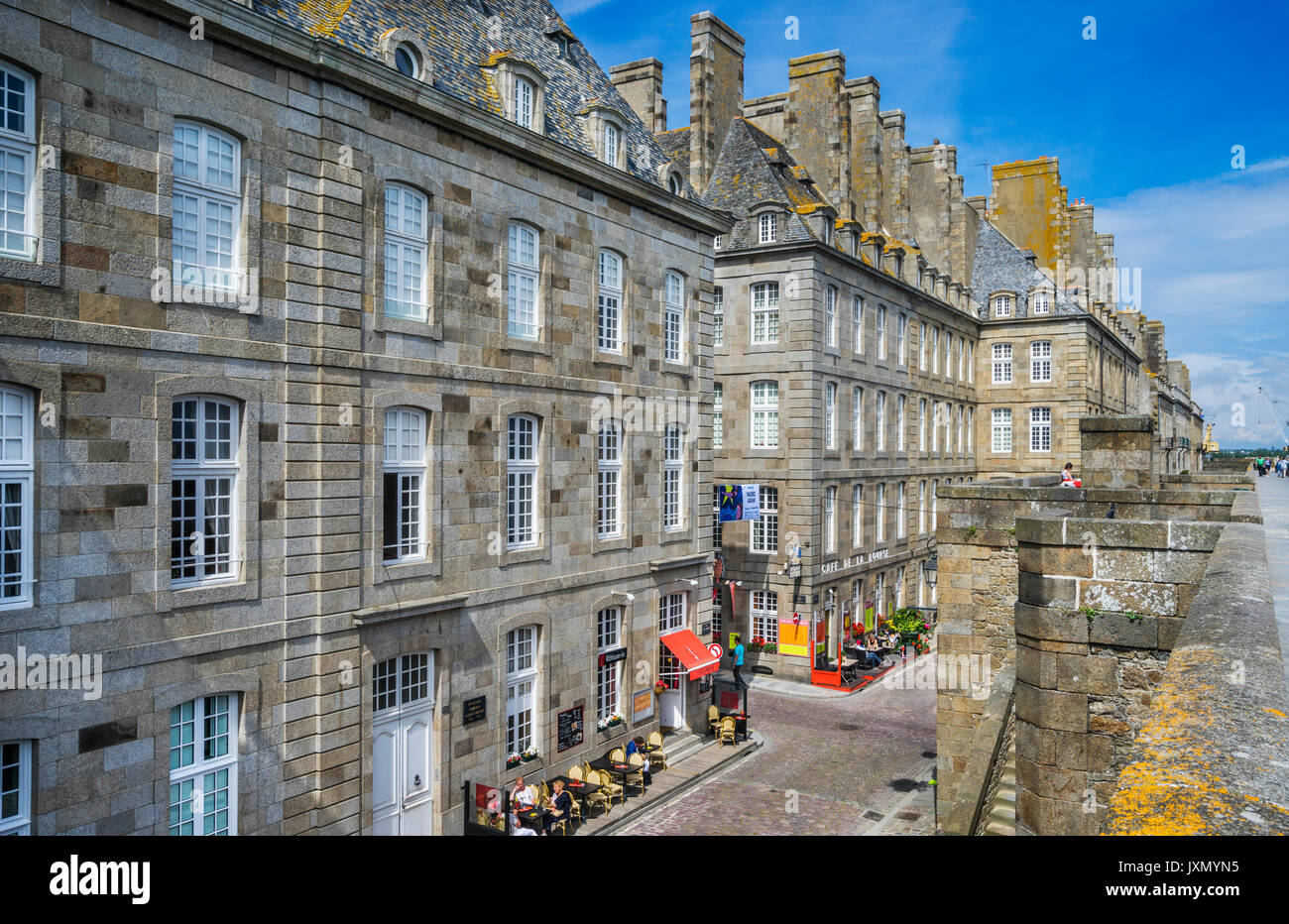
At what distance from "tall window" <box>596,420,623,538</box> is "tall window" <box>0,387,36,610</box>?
11.7 metres

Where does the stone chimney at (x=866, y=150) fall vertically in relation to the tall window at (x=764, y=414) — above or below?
above

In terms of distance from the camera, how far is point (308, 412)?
1396 centimetres

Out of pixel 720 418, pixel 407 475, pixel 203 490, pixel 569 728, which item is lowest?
pixel 569 728

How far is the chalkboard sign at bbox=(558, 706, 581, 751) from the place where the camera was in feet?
62.8

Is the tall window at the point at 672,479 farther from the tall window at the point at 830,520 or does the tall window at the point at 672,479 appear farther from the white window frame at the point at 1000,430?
the white window frame at the point at 1000,430

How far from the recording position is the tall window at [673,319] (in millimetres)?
23375

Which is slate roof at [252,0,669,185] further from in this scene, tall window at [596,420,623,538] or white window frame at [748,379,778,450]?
white window frame at [748,379,778,450]

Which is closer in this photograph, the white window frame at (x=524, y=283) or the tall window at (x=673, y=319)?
the white window frame at (x=524, y=283)

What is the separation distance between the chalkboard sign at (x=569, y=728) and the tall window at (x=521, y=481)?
3856 millimetres

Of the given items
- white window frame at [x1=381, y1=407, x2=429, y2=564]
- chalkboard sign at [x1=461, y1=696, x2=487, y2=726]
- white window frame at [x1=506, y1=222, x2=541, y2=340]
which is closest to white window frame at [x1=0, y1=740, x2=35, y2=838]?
white window frame at [x1=381, y1=407, x2=429, y2=564]

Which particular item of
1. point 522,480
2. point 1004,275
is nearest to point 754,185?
point 522,480

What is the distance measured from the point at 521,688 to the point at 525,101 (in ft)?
40.4

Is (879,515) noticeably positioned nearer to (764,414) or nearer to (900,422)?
(900,422)

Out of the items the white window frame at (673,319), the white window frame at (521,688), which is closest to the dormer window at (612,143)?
the white window frame at (673,319)
